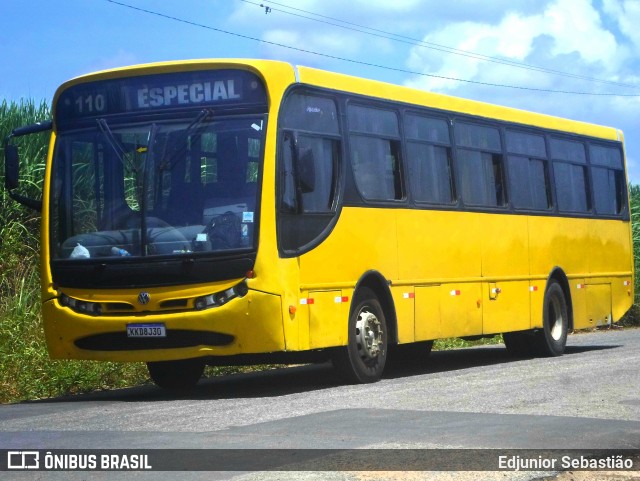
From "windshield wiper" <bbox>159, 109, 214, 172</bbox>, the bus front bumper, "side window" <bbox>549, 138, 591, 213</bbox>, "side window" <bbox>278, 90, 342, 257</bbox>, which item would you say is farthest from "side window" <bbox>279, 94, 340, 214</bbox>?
"side window" <bbox>549, 138, 591, 213</bbox>

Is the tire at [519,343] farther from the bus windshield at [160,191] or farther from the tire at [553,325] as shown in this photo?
the bus windshield at [160,191]

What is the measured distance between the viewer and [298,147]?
14.4 m

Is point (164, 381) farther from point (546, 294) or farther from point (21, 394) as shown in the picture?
point (546, 294)

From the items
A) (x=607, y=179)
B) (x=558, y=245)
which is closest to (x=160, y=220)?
(x=558, y=245)

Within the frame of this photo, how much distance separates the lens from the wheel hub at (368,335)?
15391 mm

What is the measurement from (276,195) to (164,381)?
10.1 feet

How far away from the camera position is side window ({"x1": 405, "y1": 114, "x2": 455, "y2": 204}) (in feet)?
55.9

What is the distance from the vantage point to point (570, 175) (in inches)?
858

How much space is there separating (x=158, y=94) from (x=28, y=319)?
493 centimetres

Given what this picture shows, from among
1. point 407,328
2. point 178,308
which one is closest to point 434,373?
point 407,328

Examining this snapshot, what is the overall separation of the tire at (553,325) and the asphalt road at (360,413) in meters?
2.39

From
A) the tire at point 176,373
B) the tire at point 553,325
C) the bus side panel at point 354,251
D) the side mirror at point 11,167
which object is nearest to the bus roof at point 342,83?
the side mirror at point 11,167

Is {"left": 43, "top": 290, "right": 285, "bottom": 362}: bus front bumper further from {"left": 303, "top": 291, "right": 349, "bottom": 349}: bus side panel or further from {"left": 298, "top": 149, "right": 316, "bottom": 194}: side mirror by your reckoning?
{"left": 298, "top": 149, "right": 316, "bottom": 194}: side mirror

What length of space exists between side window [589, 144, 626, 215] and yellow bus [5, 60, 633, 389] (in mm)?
5714
